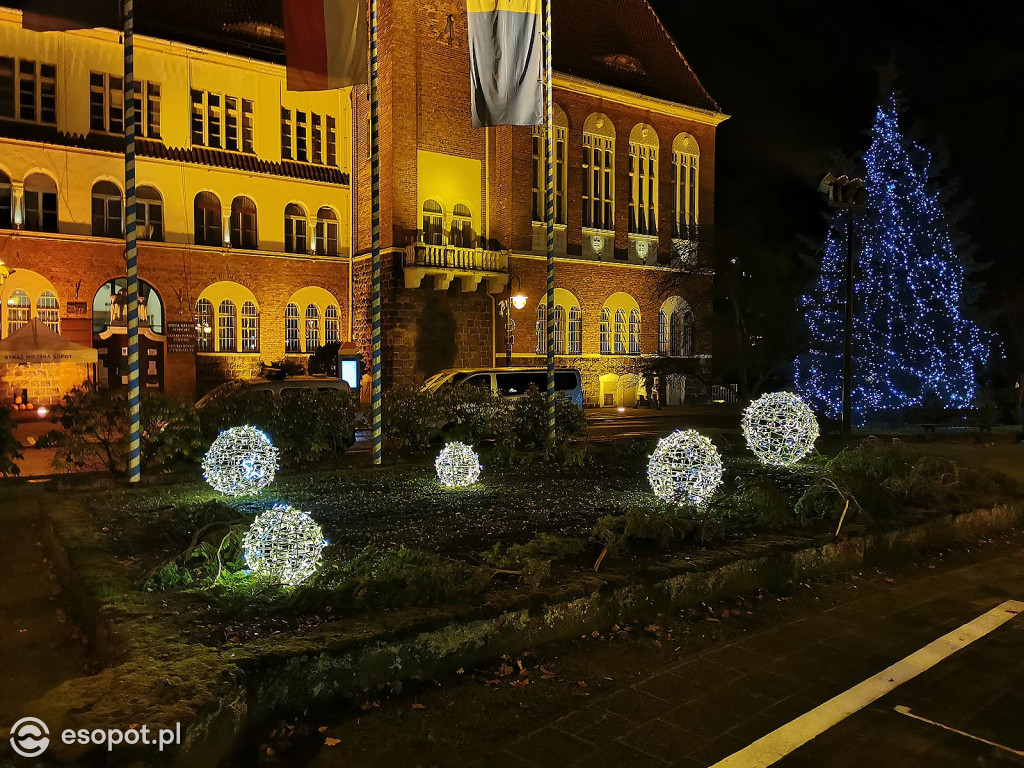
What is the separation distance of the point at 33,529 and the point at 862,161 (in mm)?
24468

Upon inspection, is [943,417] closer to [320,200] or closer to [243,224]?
[320,200]

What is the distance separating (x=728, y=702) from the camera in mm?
4641

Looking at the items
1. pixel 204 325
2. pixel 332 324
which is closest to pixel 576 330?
pixel 332 324

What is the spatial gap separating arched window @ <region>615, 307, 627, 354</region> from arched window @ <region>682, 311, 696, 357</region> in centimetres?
399

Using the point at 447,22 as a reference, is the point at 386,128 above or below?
below

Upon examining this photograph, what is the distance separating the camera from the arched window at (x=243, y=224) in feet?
95.5

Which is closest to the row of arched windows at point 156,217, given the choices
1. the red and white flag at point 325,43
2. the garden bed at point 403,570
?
the red and white flag at point 325,43

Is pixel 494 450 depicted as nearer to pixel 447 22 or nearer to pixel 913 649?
pixel 913 649

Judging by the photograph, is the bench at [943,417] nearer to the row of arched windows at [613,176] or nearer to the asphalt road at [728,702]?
the row of arched windows at [613,176]

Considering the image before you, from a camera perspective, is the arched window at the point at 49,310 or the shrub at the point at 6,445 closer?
the shrub at the point at 6,445

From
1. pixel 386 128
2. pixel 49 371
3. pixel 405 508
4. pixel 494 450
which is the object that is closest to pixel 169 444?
pixel 405 508

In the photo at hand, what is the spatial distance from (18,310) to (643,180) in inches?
1058

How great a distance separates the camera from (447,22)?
3006 cm

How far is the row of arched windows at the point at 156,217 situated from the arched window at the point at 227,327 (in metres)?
2.30
